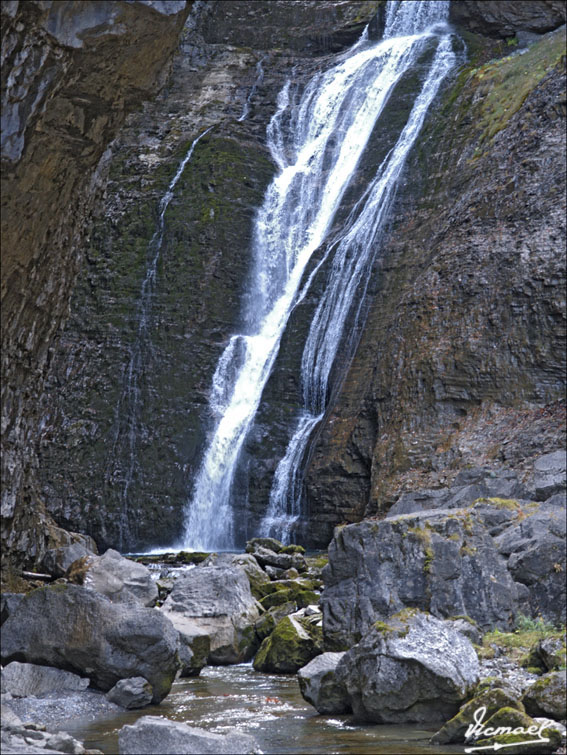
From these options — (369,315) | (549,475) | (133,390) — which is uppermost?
(369,315)

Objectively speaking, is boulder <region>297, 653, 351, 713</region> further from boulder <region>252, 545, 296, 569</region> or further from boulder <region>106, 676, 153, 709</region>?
boulder <region>252, 545, 296, 569</region>

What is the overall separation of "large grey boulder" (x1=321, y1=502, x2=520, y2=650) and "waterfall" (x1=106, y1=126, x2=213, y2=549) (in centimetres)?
1497

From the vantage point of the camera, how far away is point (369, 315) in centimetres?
2380

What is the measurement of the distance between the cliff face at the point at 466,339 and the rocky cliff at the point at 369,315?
0.05 m

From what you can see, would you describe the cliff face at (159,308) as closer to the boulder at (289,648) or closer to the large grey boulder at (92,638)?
the boulder at (289,648)

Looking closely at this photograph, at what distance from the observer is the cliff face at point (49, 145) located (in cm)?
553

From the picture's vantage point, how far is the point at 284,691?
8.29 meters

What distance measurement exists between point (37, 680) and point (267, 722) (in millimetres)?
2056

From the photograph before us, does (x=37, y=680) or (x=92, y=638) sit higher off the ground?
(x=92, y=638)

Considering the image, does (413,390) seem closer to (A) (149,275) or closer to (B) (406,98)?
(A) (149,275)

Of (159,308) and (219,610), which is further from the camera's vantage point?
(159,308)

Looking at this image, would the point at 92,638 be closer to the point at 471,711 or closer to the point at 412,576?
the point at 471,711

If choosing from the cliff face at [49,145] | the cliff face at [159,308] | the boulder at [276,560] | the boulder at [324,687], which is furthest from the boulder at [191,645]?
the cliff face at [159,308]

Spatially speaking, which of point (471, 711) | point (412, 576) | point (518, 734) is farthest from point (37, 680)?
point (518, 734)
